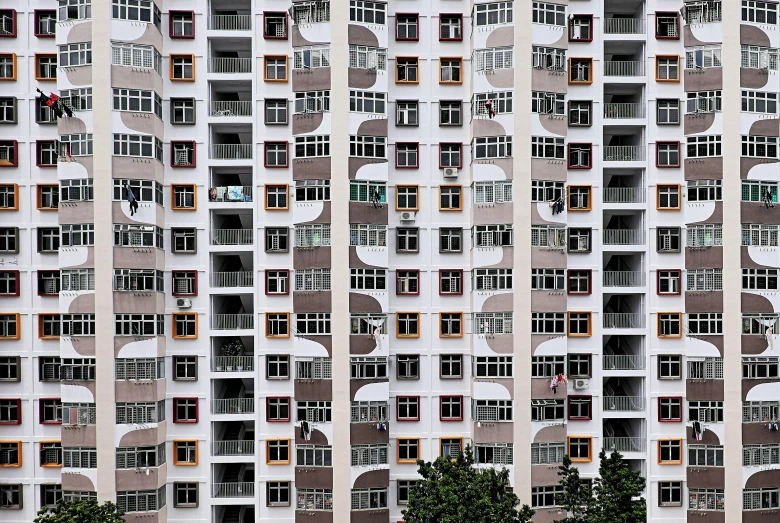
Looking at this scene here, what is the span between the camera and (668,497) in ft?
102

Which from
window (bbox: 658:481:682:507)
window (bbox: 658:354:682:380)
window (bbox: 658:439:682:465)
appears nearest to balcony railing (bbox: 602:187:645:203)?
window (bbox: 658:354:682:380)

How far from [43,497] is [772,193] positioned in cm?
3979

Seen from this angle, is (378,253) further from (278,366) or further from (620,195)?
(620,195)

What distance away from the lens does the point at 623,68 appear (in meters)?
32.2

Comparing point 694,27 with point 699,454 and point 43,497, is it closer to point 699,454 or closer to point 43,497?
point 699,454

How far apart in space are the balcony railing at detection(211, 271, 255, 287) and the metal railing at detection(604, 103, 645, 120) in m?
20.5

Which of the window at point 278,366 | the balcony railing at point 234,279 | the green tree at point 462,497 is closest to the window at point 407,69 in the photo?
the balcony railing at point 234,279

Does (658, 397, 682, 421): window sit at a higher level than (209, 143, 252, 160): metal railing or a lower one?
lower

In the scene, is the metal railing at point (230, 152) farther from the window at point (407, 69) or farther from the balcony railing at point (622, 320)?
the balcony railing at point (622, 320)

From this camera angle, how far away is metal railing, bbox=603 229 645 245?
31.7m

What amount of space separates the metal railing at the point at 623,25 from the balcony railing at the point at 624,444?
21.2 metres

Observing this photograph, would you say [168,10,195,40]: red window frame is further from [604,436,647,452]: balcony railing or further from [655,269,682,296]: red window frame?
[604,436,647,452]: balcony railing

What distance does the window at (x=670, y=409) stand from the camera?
31.1 m

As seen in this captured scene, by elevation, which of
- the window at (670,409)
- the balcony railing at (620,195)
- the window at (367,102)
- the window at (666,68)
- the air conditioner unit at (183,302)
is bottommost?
the window at (670,409)
